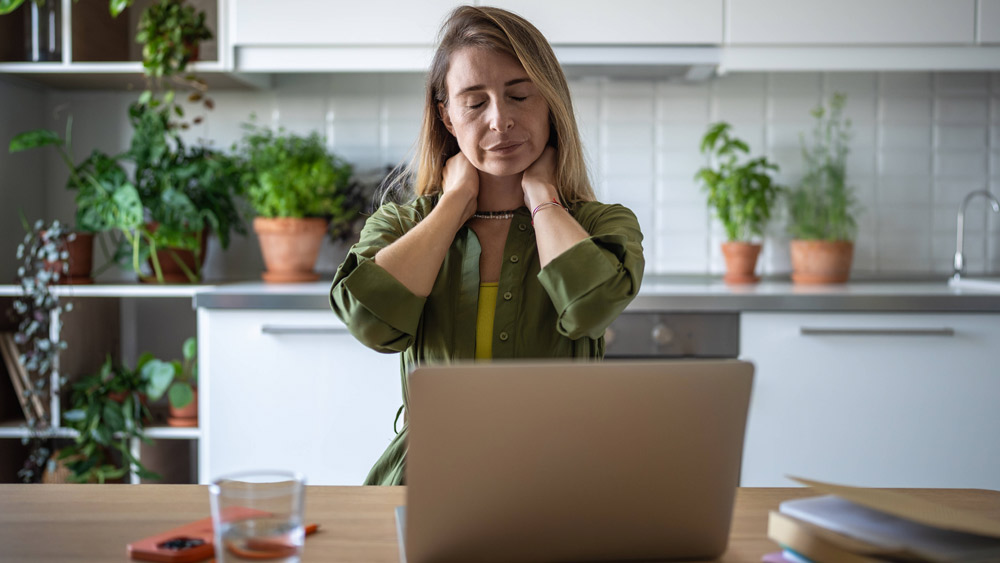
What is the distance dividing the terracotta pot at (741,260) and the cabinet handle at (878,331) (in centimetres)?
41

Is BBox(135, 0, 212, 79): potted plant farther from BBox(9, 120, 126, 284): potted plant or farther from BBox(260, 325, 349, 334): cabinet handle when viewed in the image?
BBox(260, 325, 349, 334): cabinet handle

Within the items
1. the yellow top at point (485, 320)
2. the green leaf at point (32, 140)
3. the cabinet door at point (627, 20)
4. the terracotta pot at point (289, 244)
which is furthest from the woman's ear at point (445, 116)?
the green leaf at point (32, 140)

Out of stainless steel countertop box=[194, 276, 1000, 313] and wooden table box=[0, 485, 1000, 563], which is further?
stainless steel countertop box=[194, 276, 1000, 313]

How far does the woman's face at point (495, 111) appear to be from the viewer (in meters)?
1.28

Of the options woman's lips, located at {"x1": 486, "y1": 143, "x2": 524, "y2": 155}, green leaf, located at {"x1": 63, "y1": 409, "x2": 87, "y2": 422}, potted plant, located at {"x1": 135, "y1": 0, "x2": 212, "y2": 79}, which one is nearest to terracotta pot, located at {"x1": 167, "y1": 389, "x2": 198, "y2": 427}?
green leaf, located at {"x1": 63, "y1": 409, "x2": 87, "y2": 422}

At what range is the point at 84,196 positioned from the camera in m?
2.41

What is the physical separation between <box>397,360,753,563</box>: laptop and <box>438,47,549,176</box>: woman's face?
697mm

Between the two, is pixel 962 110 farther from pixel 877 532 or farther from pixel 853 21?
pixel 877 532

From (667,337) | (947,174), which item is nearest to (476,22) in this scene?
(667,337)

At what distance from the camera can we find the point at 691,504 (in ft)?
2.34

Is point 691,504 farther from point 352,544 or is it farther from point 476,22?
point 476,22

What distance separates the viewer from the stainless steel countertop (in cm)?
212

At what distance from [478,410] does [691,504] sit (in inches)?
8.1

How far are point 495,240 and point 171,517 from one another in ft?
2.25
